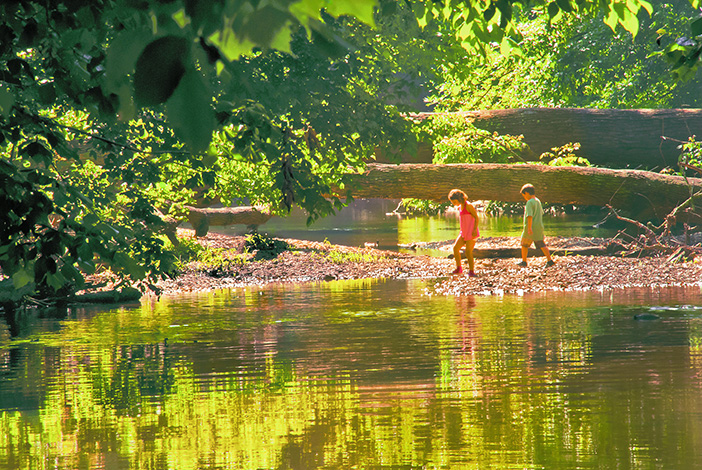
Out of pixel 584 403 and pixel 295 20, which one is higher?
pixel 295 20

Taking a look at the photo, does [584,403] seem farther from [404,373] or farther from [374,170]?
[374,170]

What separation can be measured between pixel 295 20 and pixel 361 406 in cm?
418

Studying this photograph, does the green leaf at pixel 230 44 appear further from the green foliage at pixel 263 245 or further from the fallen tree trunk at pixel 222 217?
the fallen tree trunk at pixel 222 217

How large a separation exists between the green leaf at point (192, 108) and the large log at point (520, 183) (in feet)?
51.1

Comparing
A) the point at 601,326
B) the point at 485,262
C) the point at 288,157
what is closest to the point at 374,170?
the point at 485,262

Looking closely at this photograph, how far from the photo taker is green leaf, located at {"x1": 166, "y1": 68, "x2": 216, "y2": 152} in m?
1.46

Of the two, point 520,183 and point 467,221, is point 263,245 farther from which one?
point 520,183

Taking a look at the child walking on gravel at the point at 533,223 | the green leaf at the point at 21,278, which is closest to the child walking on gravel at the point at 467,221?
the child walking on gravel at the point at 533,223

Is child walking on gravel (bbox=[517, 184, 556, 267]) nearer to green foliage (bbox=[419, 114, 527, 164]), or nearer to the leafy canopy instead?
the leafy canopy

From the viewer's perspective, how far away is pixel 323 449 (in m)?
4.38

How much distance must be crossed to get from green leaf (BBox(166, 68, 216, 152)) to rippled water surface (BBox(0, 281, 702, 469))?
9.80ft

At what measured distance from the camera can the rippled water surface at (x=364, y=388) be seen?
4.32 m

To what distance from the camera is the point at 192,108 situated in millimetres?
1473

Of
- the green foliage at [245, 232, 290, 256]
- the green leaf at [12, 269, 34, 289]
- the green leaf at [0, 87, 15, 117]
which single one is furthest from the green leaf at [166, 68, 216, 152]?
the green foliage at [245, 232, 290, 256]
